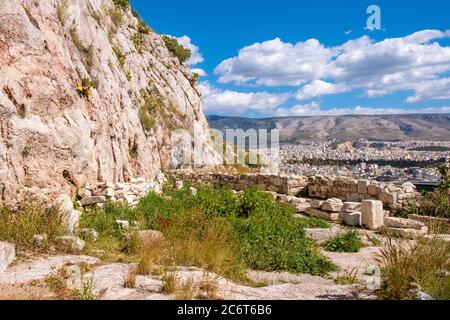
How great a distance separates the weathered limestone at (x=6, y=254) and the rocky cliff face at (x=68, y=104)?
3198 millimetres

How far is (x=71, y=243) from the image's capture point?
7.69 m

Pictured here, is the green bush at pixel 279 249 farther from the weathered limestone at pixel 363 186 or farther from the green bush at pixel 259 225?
the weathered limestone at pixel 363 186

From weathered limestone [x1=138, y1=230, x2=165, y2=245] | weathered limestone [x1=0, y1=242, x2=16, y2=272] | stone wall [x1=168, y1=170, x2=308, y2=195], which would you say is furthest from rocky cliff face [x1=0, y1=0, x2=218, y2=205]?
weathered limestone [x1=138, y1=230, x2=165, y2=245]

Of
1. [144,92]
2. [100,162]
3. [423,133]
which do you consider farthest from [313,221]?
[423,133]

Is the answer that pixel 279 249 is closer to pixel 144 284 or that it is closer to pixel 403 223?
pixel 144 284

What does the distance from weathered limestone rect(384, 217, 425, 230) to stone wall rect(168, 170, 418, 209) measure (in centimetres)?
189

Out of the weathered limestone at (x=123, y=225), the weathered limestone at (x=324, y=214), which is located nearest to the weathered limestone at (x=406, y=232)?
the weathered limestone at (x=324, y=214)

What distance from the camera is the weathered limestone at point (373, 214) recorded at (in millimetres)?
11922

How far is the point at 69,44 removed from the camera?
14469 mm

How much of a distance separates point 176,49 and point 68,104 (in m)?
21.9

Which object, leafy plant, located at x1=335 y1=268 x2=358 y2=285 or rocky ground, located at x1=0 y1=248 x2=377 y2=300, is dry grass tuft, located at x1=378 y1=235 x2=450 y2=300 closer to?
rocky ground, located at x1=0 y1=248 x2=377 y2=300

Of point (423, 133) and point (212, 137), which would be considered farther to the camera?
point (423, 133)

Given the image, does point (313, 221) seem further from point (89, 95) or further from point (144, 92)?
point (144, 92)
